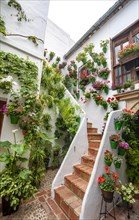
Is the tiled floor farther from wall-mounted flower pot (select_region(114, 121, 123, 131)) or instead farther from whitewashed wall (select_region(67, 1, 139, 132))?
A: whitewashed wall (select_region(67, 1, 139, 132))

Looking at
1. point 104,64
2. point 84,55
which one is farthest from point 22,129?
point 84,55

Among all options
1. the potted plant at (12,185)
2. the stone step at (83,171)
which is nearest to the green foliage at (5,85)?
the potted plant at (12,185)

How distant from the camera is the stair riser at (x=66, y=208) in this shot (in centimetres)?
216

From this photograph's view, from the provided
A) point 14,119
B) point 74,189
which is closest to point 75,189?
point 74,189

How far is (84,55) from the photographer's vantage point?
571 centimetres

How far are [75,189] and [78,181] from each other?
8.3 inches

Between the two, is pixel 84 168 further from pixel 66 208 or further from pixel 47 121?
pixel 47 121

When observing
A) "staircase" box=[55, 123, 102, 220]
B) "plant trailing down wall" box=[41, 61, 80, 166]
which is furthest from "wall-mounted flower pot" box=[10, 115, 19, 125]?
"staircase" box=[55, 123, 102, 220]

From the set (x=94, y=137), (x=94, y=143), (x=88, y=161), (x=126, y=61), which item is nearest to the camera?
(x=88, y=161)

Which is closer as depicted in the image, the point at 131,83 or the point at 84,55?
the point at 131,83

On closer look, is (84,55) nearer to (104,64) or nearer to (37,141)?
(104,64)

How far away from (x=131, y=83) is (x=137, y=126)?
1428 mm

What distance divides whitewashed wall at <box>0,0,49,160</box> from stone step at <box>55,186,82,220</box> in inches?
64.7

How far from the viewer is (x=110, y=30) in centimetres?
486
